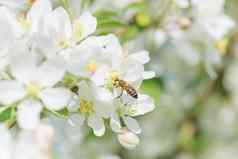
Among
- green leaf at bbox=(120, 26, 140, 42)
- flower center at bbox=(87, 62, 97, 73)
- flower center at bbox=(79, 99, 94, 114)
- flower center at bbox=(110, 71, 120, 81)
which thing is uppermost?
green leaf at bbox=(120, 26, 140, 42)

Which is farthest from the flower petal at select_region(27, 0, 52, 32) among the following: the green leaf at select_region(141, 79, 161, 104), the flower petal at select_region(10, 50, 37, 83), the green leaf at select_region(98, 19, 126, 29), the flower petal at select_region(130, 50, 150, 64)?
the green leaf at select_region(141, 79, 161, 104)

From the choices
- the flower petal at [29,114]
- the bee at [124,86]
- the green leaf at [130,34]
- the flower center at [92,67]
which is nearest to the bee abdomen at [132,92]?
the bee at [124,86]

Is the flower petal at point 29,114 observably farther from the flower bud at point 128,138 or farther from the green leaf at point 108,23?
the green leaf at point 108,23

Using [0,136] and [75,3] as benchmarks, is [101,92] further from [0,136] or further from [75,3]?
[75,3]

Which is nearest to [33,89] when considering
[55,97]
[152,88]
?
[55,97]

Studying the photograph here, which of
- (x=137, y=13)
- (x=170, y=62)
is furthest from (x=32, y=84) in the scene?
(x=170, y=62)

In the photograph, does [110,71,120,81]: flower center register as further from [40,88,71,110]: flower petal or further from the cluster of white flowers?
[40,88,71,110]: flower petal
